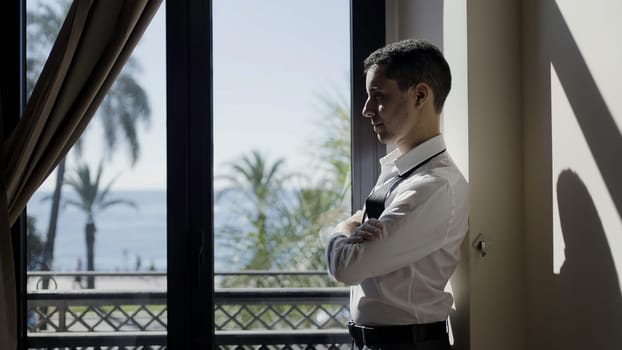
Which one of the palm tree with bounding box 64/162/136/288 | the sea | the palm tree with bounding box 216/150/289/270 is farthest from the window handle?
the palm tree with bounding box 64/162/136/288

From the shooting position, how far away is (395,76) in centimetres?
203

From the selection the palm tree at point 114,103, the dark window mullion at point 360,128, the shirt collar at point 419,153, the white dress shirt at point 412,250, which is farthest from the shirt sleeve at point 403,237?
the palm tree at point 114,103

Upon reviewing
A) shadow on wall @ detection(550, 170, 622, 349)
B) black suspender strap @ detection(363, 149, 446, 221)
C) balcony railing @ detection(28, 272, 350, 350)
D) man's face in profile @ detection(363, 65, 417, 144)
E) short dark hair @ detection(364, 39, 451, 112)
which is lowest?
balcony railing @ detection(28, 272, 350, 350)

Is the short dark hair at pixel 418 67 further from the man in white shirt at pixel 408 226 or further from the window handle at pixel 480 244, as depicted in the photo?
the window handle at pixel 480 244

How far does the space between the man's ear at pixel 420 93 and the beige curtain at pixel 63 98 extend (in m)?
1.01

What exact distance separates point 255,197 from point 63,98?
779 mm

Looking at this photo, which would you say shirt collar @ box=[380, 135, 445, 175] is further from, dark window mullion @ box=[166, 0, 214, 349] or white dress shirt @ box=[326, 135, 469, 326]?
dark window mullion @ box=[166, 0, 214, 349]

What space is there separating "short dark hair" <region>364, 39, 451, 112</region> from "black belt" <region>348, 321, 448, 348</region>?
651 mm

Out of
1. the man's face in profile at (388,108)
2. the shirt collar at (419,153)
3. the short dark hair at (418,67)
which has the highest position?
the short dark hair at (418,67)

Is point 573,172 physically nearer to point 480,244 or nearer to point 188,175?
point 480,244

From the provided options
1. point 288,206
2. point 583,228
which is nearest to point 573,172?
point 583,228

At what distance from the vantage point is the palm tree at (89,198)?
2.60 m

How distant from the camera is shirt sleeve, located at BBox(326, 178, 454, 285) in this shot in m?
1.88

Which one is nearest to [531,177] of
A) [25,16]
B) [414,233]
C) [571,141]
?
[571,141]
